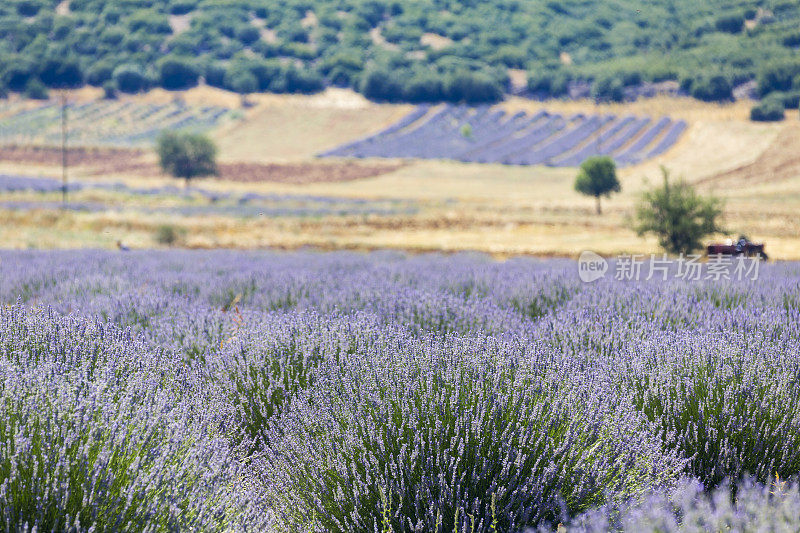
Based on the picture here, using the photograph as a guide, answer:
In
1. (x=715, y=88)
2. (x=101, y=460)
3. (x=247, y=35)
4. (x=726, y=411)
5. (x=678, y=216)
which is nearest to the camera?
(x=101, y=460)

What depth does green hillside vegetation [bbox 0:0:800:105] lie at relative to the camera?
9900 cm

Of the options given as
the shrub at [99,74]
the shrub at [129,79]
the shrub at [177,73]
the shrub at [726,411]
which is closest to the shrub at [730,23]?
the shrub at [177,73]

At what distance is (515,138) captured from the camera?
81.4 m

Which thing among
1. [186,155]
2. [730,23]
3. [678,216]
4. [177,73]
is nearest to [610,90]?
[730,23]

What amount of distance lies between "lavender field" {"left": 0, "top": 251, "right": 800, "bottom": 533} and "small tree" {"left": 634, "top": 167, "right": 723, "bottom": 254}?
16007 mm

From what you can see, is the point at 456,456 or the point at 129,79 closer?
the point at 456,456

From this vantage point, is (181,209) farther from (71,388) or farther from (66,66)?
(66,66)

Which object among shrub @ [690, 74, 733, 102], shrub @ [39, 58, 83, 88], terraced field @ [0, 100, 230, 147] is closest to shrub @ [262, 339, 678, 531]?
terraced field @ [0, 100, 230, 147]

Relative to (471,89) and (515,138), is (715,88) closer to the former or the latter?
(515,138)

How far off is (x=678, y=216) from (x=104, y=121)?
84.4 metres

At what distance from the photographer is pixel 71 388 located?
2758mm

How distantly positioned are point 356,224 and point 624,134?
4880cm

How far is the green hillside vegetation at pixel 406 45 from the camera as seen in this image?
99.0 meters

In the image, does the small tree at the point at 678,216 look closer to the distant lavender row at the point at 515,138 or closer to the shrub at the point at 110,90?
the distant lavender row at the point at 515,138
